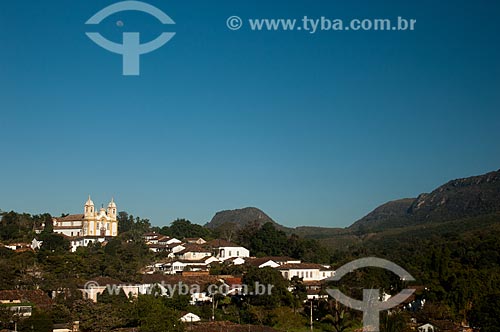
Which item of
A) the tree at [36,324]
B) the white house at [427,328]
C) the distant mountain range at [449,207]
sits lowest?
the white house at [427,328]

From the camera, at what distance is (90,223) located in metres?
55.0

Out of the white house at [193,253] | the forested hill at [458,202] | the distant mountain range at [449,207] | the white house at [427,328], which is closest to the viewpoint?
the white house at [427,328]

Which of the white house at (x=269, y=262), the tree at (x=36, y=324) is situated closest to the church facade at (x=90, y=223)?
the white house at (x=269, y=262)

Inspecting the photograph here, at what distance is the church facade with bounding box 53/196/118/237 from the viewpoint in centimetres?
5506

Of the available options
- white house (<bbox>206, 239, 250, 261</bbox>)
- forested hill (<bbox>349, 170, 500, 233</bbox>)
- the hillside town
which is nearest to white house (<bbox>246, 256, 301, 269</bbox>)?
the hillside town

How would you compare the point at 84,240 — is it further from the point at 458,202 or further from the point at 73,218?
the point at 458,202

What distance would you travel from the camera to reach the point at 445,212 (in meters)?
90.0

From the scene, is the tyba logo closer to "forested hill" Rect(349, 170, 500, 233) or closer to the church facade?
the church facade

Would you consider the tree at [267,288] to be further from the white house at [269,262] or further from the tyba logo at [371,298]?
the white house at [269,262]

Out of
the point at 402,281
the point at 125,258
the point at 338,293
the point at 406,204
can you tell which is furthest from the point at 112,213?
the point at 406,204

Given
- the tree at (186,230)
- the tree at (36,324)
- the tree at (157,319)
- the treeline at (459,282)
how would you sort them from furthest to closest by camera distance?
the tree at (186,230)
the treeline at (459,282)
the tree at (36,324)
the tree at (157,319)

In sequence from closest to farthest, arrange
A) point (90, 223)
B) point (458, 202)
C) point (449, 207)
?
point (90, 223) → point (458, 202) → point (449, 207)

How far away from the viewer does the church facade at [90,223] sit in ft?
181

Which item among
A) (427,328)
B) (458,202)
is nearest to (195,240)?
(427,328)
